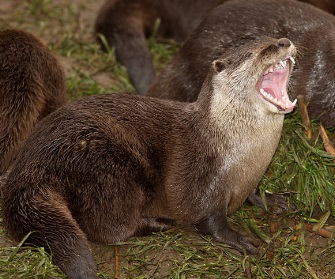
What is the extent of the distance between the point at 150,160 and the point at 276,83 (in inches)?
27.4

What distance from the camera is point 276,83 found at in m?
3.98

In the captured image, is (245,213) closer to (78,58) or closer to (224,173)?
(224,173)

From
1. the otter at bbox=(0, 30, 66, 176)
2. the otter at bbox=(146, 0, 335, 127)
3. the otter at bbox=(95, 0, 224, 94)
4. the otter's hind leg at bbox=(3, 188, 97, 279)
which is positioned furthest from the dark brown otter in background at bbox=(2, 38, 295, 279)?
the otter at bbox=(95, 0, 224, 94)

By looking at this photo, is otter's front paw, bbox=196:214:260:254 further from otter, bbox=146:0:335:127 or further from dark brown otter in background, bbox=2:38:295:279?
otter, bbox=146:0:335:127

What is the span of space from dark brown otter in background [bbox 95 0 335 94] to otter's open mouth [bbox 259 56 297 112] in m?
1.35

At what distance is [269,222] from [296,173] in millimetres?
299

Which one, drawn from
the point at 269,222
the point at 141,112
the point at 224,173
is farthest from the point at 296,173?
the point at 141,112

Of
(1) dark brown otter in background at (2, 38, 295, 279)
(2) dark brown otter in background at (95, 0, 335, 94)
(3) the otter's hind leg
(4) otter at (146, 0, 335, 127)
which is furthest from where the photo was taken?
(2) dark brown otter in background at (95, 0, 335, 94)

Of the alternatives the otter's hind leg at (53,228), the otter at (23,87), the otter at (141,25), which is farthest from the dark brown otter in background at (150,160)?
the otter at (141,25)

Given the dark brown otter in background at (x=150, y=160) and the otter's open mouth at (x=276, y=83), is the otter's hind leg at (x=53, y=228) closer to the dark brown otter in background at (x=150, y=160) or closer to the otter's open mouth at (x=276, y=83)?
the dark brown otter in background at (x=150, y=160)

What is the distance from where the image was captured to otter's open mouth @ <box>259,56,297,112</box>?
3859mm

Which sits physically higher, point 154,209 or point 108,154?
point 108,154

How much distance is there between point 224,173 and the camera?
3906 mm

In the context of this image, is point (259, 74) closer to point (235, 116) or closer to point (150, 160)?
point (235, 116)
